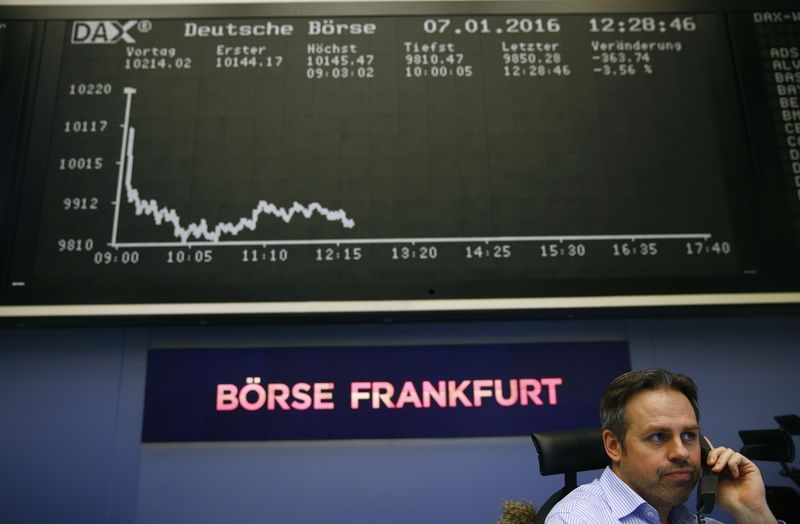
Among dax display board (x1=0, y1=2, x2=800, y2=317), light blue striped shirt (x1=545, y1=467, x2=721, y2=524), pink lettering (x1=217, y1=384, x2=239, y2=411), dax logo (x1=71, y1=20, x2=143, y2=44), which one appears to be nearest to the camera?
light blue striped shirt (x1=545, y1=467, x2=721, y2=524)

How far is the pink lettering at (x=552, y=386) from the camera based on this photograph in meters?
2.49

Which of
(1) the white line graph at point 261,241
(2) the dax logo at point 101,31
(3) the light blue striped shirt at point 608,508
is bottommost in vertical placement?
(3) the light blue striped shirt at point 608,508

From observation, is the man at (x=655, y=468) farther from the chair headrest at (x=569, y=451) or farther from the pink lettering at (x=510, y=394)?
the pink lettering at (x=510, y=394)

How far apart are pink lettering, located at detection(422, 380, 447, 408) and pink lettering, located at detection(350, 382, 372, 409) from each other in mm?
231

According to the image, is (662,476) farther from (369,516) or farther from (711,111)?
(711,111)

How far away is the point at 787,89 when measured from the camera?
2.57 m

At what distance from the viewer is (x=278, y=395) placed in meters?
2.48

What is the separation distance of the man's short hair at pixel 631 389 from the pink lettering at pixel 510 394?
124 cm

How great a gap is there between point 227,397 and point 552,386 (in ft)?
4.47

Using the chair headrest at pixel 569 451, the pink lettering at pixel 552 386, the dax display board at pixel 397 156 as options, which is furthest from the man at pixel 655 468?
the pink lettering at pixel 552 386

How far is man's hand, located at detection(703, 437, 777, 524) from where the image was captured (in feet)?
3.82

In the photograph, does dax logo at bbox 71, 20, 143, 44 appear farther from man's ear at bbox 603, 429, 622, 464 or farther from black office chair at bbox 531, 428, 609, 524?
man's ear at bbox 603, 429, 622, 464

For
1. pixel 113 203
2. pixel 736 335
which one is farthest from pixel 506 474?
pixel 113 203

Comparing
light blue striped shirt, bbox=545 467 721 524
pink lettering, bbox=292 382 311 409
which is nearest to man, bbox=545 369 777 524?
light blue striped shirt, bbox=545 467 721 524
